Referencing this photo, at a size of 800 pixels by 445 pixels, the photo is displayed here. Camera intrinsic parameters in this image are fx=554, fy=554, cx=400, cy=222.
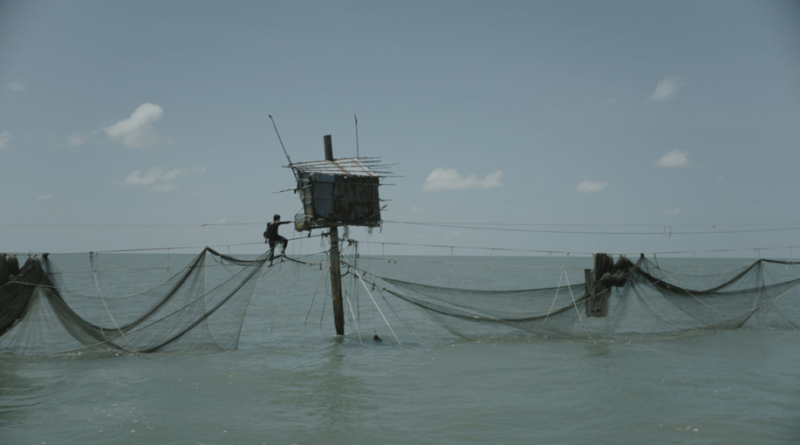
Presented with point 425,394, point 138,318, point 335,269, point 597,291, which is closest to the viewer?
point 425,394

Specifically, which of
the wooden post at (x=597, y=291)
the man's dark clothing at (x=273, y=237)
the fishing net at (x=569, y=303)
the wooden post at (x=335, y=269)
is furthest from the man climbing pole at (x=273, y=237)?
the wooden post at (x=597, y=291)

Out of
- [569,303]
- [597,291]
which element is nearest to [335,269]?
[569,303]

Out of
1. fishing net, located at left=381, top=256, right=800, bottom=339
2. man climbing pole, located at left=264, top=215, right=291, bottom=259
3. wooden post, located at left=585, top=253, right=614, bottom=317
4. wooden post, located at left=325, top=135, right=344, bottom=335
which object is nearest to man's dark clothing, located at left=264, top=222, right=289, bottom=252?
man climbing pole, located at left=264, top=215, right=291, bottom=259

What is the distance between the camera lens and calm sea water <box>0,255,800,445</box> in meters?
9.25

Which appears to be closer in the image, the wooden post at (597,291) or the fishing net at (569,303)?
the fishing net at (569,303)

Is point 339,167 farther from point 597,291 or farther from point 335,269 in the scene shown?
point 597,291

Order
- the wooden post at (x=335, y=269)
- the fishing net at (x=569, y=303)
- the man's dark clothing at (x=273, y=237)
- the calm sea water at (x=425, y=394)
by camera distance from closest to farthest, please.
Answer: the calm sea water at (x=425, y=394)
the fishing net at (x=569, y=303)
the man's dark clothing at (x=273, y=237)
the wooden post at (x=335, y=269)

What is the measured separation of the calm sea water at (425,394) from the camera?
30.3ft

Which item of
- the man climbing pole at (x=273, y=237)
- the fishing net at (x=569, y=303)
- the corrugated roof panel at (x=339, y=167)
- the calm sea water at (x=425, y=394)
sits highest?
the corrugated roof panel at (x=339, y=167)

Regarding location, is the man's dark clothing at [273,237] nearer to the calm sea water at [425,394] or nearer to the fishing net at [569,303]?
the fishing net at [569,303]

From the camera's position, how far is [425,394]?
11188 mm

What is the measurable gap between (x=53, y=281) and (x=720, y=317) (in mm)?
16501

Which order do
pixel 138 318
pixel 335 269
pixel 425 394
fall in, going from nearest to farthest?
pixel 425 394
pixel 138 318
pixel 335 269

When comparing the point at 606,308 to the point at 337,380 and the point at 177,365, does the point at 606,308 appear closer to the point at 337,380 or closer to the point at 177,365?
the point at 337,380
